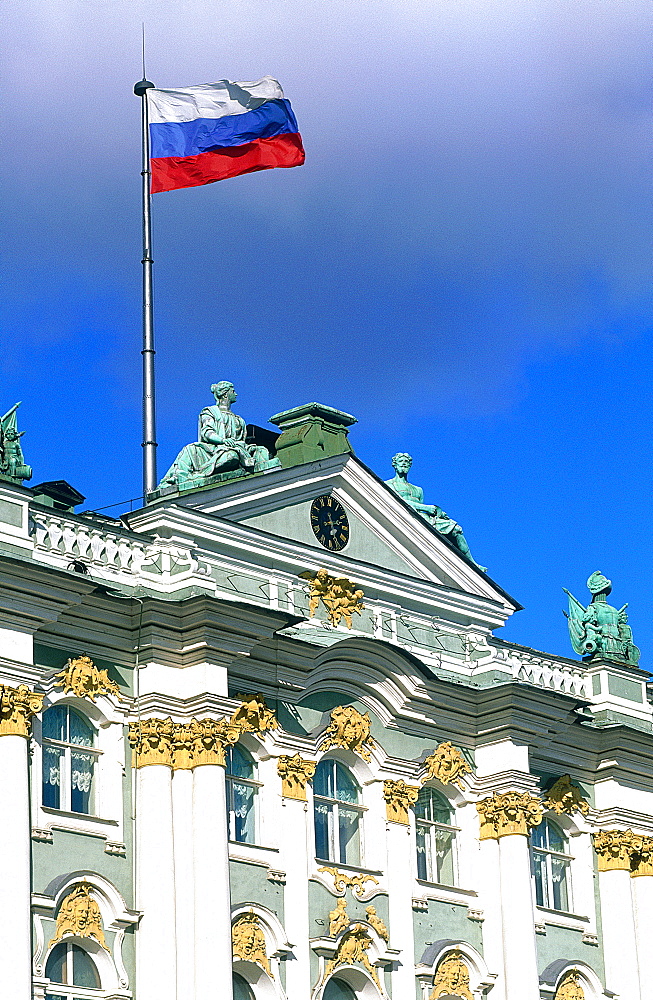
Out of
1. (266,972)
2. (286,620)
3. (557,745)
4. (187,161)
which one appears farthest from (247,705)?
(187,161)

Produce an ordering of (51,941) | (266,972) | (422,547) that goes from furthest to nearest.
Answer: (422,547)
(266,972)
(51,941)

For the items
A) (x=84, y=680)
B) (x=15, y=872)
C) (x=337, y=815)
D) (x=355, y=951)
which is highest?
(x=84, y=680)

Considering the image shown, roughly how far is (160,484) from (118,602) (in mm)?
4464

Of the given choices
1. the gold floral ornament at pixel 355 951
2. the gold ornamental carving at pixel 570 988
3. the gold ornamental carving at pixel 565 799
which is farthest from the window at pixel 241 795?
the gold ornamental carving at pixel 570 988

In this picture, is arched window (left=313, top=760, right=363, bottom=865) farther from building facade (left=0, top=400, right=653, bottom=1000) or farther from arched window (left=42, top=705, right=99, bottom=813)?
arched window (left=42, top=705, right=99, bottom=813)

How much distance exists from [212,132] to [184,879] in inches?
582

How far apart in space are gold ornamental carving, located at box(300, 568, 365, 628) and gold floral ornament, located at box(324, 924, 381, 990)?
5491 millimetres

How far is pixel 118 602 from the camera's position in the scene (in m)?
37.9

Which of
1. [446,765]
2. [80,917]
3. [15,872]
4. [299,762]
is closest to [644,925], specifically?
[446,765]

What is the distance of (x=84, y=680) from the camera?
123 feet

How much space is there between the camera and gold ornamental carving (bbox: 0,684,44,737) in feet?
117

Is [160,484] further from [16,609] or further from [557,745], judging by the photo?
[557,745]

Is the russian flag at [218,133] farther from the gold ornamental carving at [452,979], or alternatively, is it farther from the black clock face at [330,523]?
the gold ornamental carving at [452,979]

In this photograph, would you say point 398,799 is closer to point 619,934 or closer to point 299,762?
point 299,762
